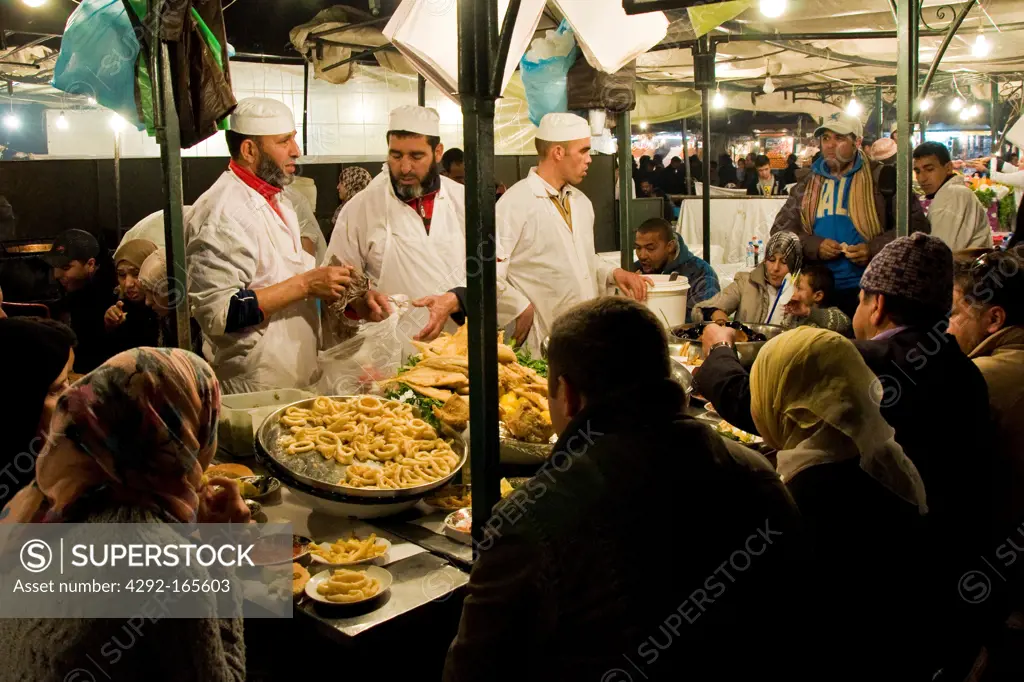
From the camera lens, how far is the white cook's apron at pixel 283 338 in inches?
161

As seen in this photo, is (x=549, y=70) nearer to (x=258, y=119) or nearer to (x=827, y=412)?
(x=258, y=119)

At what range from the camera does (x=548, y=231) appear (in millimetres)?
5387

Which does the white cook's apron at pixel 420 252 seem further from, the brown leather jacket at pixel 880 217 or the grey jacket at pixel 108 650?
the grey jacket at pixel 108 650

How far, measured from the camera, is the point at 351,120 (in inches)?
391

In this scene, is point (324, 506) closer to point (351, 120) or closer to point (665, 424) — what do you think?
point (665, 424)

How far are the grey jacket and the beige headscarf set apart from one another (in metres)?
1.59

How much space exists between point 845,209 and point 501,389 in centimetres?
396

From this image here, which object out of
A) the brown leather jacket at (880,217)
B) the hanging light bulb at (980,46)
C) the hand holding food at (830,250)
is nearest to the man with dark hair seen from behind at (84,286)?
the brown leather jacket at (880,217)

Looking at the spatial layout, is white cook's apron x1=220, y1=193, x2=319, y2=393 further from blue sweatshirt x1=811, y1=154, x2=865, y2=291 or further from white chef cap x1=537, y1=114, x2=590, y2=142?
blue sweatshirt x1=811, y1=154, x2=865, y2=291

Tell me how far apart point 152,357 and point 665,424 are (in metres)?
1.11

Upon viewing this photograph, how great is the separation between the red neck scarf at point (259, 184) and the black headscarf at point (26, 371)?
198 centimetres

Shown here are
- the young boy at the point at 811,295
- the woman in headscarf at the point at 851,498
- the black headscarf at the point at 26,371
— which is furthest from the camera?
the young boy at the point at 811,295

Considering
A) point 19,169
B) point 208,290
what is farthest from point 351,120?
point 208,290

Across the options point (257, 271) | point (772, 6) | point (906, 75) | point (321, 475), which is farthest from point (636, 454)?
point (772, 6)
